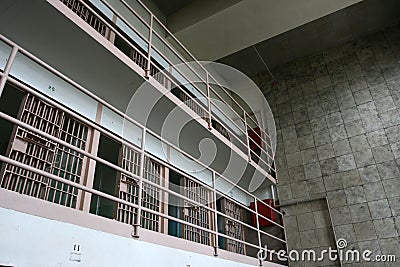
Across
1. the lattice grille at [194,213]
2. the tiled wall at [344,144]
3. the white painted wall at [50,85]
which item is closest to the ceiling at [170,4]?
the tiled wall at [344,144]

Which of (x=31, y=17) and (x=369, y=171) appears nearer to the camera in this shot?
(x=31, y=17)

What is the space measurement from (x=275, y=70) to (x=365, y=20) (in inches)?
92.1

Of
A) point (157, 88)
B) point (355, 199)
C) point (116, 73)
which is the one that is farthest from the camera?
point (355, 199)

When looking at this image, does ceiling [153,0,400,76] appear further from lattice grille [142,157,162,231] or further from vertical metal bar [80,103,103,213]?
vertical metal bar [80,103,103,213]

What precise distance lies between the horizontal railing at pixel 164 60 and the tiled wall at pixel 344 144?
2.63 ft

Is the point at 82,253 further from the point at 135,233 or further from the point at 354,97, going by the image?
the point at 354,97

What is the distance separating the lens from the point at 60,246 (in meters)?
1.93

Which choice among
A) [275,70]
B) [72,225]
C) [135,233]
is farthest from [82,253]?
[275,70]

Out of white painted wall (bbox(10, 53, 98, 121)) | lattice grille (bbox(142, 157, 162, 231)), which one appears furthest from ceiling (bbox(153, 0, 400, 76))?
white painted wall (bbox(10, 53, 98, 121))

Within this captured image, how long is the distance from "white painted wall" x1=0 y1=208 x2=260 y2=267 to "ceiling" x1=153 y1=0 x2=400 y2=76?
5.26 m

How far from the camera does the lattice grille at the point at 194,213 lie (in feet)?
16.5

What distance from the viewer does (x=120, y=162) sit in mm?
3893

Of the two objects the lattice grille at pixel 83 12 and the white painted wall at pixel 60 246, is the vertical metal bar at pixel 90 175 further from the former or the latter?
the lattice grille at pixel 83 12

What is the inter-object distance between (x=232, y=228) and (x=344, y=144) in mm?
3023
